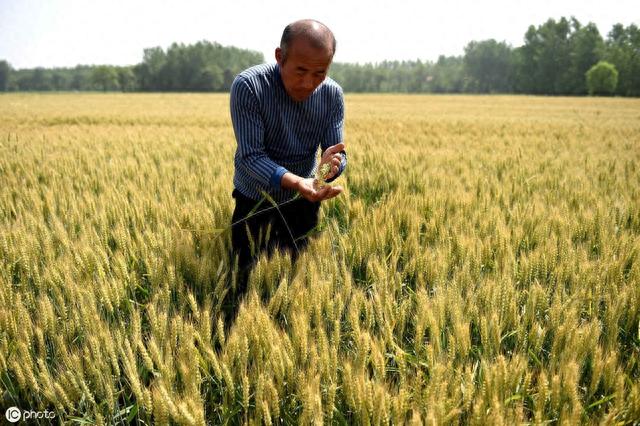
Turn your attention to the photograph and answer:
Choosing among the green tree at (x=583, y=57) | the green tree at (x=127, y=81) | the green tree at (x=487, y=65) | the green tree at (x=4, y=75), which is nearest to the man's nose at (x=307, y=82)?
the green tree at (x=583, y=57)

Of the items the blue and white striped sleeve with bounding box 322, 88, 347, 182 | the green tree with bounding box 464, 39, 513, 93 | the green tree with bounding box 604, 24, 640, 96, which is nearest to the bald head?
the blue and white striped sleeve with bounding box 322, 88, 347, 182

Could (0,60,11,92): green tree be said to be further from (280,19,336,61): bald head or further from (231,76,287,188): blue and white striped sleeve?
(280,19,336,61): bald head

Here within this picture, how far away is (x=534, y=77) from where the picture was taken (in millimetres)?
61031

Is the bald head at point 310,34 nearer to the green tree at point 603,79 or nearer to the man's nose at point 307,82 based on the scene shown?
the man's nose at point 307,82

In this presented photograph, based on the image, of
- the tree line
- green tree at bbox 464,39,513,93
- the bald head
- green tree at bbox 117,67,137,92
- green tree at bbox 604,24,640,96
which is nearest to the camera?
the bald head

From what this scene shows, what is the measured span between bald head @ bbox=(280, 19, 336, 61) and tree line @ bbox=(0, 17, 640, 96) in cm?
5842

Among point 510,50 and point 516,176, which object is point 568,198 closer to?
point 516,176

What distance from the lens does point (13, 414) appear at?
105 cm

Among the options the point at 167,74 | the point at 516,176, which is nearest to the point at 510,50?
the point at 167,74

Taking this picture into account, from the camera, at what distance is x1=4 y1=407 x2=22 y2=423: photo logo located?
1.04 meters

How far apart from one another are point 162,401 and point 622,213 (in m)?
2.49

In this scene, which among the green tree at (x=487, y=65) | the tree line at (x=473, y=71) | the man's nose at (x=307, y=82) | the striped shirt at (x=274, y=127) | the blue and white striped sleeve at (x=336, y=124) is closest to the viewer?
the man's nose at (x=307, y=82)

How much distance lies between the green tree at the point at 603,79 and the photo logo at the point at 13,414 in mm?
60330

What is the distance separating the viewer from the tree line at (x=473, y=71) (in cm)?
5509
